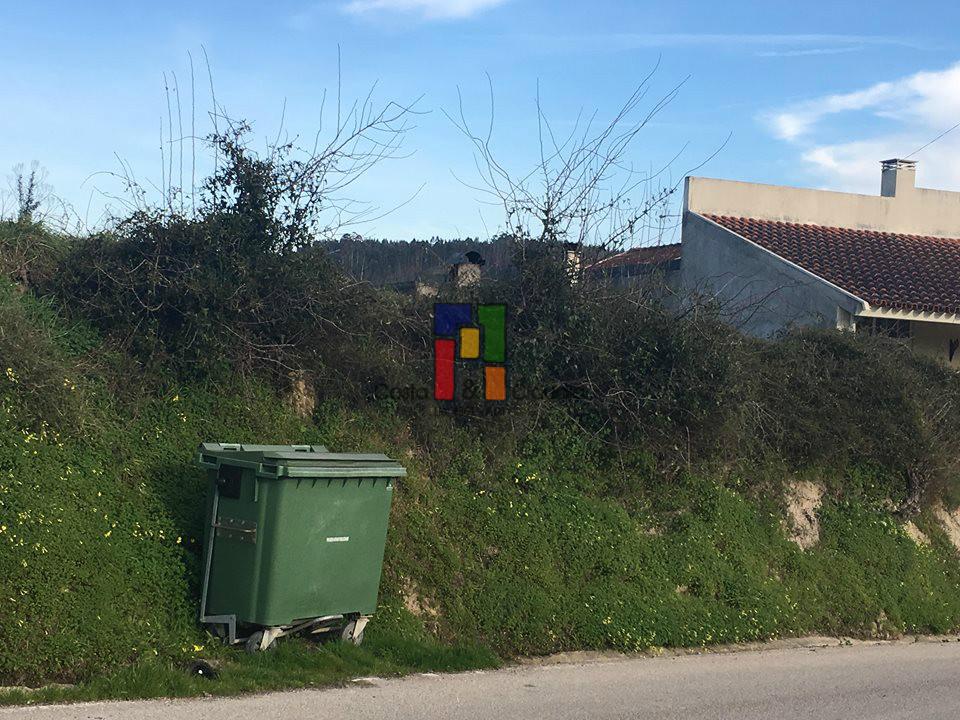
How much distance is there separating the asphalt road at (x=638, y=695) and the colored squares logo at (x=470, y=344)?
3.30 metres

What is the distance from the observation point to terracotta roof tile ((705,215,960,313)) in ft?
59.6

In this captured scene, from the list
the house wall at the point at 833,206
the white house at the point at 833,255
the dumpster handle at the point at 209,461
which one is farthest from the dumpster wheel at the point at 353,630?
the house wall at the point at 833,206

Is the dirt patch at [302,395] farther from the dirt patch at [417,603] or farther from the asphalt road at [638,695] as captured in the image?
the asphalt road at [638,695]

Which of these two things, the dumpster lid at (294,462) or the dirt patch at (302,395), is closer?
the dumpster lid at (294,462)

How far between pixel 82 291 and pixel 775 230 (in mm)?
14933

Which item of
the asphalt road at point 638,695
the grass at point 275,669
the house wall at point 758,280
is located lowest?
the asphalt road at point 638,695

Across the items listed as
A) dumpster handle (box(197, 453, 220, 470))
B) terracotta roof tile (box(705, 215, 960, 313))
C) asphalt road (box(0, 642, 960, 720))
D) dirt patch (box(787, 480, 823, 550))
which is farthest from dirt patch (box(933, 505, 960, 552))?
dumpster handle (box(197, 453, 220, 470))

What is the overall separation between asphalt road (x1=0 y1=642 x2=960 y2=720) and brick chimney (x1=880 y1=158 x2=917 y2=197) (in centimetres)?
1580

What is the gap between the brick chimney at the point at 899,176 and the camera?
23.4m

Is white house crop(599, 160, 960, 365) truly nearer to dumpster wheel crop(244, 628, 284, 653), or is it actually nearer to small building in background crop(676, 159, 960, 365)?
small building in background crop(676, 159, 960, 365)

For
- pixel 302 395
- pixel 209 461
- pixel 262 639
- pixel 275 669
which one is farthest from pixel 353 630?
pixel 302 395

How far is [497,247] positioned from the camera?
1203cm

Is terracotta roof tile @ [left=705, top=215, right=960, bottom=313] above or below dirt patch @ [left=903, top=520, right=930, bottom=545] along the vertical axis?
above

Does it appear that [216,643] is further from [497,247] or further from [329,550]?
[497,247]
